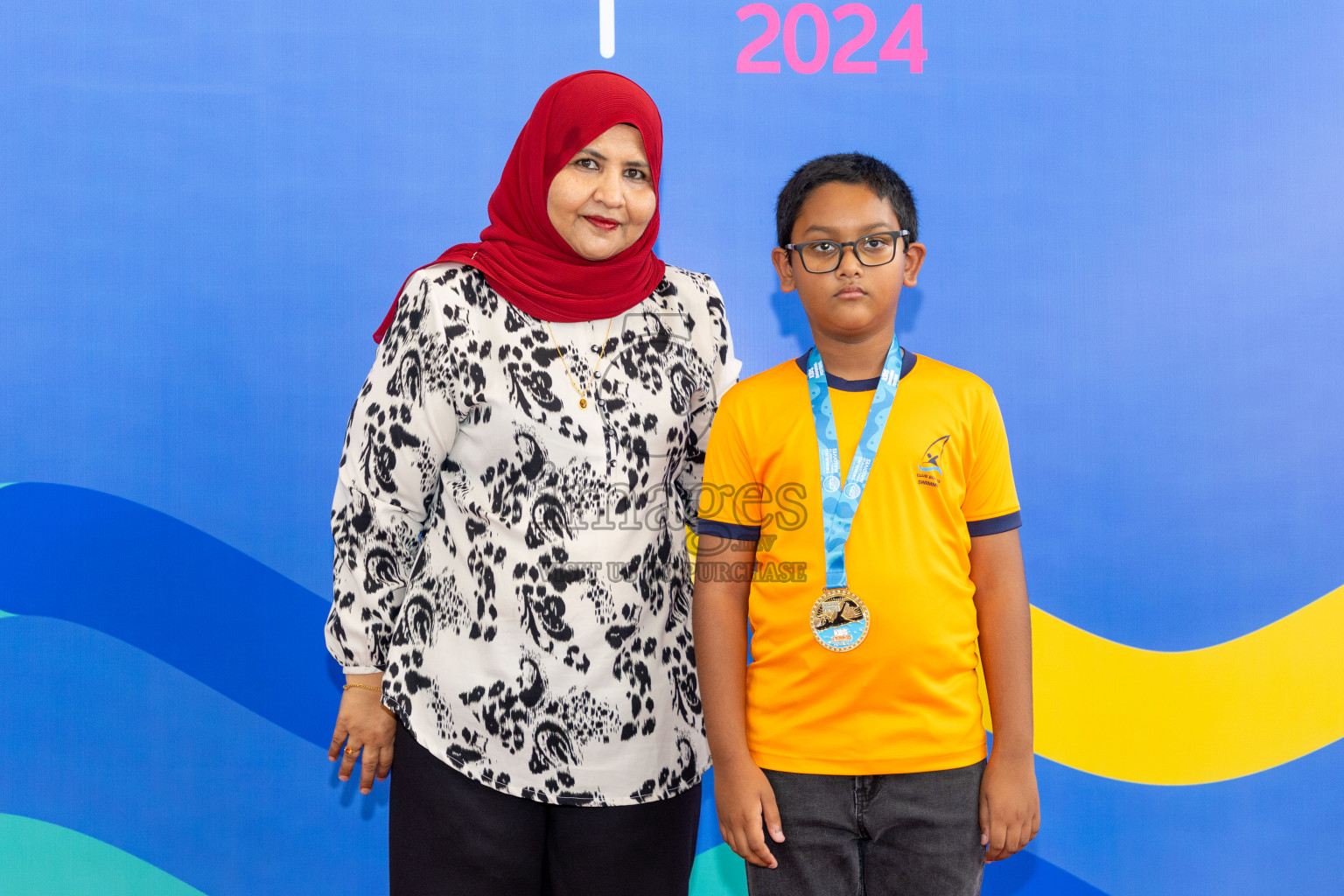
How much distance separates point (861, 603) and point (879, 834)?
13.0 inches

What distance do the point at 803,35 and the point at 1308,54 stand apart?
1.23 metres

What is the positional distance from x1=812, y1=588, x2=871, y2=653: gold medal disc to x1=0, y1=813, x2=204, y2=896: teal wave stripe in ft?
6.23

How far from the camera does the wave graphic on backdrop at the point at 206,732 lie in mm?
2193

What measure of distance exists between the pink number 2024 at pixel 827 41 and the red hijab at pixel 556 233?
896mm

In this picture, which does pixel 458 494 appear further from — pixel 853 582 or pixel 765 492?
pixel 853 582

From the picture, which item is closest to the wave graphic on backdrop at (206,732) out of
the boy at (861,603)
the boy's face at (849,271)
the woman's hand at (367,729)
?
the woman's hand at (367,729)

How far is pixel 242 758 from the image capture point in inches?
87.9

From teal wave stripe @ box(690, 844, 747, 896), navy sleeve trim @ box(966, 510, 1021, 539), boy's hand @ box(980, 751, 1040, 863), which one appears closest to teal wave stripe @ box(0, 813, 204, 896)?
teal wave stripe @ box(690, 844, 747, 896)

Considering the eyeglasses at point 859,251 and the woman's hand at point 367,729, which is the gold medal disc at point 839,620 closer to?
the eyeglasses at point 859,251

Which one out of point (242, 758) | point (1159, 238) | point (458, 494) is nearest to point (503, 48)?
point (458, 494)

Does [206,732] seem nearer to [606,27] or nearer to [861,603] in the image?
[861,603]

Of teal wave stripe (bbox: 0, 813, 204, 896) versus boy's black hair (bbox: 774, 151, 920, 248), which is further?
teal wave stripe (bbox: 0, 813, 204, 896)

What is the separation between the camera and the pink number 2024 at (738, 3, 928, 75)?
7.24 feet

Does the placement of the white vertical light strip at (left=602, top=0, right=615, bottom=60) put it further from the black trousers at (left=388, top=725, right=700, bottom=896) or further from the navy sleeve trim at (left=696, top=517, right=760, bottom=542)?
the black trousers at (left=388, top=725, right=700, bottom=896)
